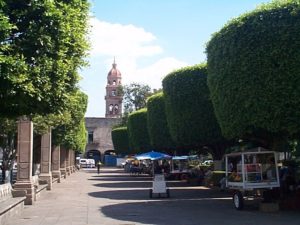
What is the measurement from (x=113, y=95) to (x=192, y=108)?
68.7m

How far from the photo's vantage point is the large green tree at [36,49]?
9516 millimetres

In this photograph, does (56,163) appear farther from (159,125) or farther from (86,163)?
(86,163)

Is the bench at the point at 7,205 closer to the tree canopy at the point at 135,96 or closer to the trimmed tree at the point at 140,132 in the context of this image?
the trimmed tree at the point at 140,132

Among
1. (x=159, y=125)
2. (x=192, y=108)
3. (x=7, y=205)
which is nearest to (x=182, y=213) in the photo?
(x=7, y=205)

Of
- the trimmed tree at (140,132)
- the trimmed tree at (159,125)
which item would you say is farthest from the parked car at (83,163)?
the trimmed tree at (159,125)

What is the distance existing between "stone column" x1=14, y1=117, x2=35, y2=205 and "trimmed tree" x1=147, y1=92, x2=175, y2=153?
60.7 feet

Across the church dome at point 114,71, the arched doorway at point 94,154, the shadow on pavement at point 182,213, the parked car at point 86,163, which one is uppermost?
the church dome at point 114,71

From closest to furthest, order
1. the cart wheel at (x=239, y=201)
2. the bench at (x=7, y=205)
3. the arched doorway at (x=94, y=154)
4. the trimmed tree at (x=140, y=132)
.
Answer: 1. the bench at (x=7, y=205)
2. the cart wheel at (x=239, y=201)
3. the trimmed tree at (x=140, y=132)
4. the arched doorway at (x=94, y=154)

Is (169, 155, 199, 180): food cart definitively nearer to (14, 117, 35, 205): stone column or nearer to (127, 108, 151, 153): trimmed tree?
(127, 108, 151, 153): trimmed tree

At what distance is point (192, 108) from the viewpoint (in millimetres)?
29000

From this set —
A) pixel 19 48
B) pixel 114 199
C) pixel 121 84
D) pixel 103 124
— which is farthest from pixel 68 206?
pixel 103 124

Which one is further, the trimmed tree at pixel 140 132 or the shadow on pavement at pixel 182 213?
the trimmed tree at pixel 140 132

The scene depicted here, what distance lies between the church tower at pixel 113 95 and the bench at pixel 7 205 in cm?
7401

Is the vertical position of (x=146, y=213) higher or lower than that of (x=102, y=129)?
lower
